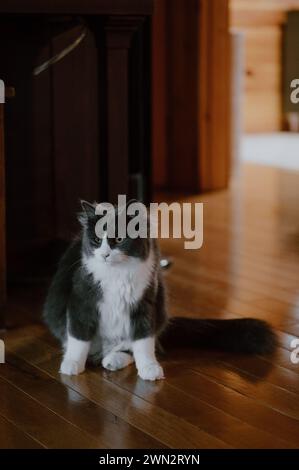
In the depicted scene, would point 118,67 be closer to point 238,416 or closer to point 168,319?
point 168,319

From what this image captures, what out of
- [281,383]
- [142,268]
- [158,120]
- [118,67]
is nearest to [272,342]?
[281,383]

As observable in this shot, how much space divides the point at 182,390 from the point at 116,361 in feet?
0.66

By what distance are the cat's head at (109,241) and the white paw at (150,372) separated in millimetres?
242

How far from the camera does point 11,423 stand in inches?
72.4

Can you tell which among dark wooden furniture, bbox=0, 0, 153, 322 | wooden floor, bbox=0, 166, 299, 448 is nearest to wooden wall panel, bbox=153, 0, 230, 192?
wooden floor, bbox=0, 166, 299, 448

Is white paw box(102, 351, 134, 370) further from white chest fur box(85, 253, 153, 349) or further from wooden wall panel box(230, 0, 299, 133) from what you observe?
wooden wall panel box(230, 0, 299, 133)

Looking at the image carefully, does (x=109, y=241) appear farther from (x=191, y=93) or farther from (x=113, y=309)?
(x=191, y=93)

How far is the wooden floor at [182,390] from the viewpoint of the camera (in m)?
1.77

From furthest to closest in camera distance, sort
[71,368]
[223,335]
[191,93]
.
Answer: [191,93] → [223,335] → [71,368]

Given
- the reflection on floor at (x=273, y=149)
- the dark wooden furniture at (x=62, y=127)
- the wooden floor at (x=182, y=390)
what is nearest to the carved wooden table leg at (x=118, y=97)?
the dark wooden furniture at (x=62, y=127)

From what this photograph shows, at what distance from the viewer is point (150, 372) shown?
2.08 m

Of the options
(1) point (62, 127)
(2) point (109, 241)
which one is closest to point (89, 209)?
(2) point (109, 241)

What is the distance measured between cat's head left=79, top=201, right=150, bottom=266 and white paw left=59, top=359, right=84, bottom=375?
A: 256 mm

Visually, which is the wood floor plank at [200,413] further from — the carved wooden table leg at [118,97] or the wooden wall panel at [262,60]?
the wooden wall panel at [262,60]
